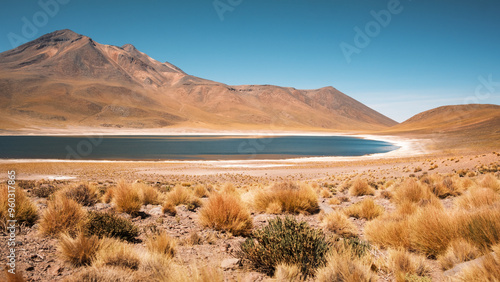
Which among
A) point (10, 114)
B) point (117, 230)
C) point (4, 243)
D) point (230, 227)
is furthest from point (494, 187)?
point (10, 114)

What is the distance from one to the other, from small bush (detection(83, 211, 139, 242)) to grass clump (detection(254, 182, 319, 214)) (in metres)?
3.69

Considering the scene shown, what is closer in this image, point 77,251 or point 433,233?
point 77,251

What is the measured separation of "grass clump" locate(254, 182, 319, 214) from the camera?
26.2 feet

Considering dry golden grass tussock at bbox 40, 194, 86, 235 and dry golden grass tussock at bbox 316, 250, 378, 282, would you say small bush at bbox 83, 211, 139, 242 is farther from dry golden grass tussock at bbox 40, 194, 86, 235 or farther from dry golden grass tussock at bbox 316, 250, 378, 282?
dry golden grass tussock at bbox 316, 250, 378, 282

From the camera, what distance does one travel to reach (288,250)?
4.00m

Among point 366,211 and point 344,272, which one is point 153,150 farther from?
point 344,272

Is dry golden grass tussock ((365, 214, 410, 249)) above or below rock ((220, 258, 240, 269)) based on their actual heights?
above

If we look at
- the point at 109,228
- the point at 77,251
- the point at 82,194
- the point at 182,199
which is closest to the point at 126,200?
the point at 182,199

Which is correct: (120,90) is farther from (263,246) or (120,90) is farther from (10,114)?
(263,246)

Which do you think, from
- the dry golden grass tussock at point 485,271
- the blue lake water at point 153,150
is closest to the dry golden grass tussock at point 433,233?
the dry golden grass tussock at point 485,271

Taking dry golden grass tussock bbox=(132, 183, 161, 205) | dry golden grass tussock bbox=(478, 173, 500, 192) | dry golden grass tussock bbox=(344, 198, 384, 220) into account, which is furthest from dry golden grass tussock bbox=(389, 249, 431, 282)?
A: dry golden grass tussock bbox=(478, 173, 500, 192)

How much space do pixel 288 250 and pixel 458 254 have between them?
226cm

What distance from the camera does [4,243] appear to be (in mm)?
4426

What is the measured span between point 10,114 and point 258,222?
151 meters
